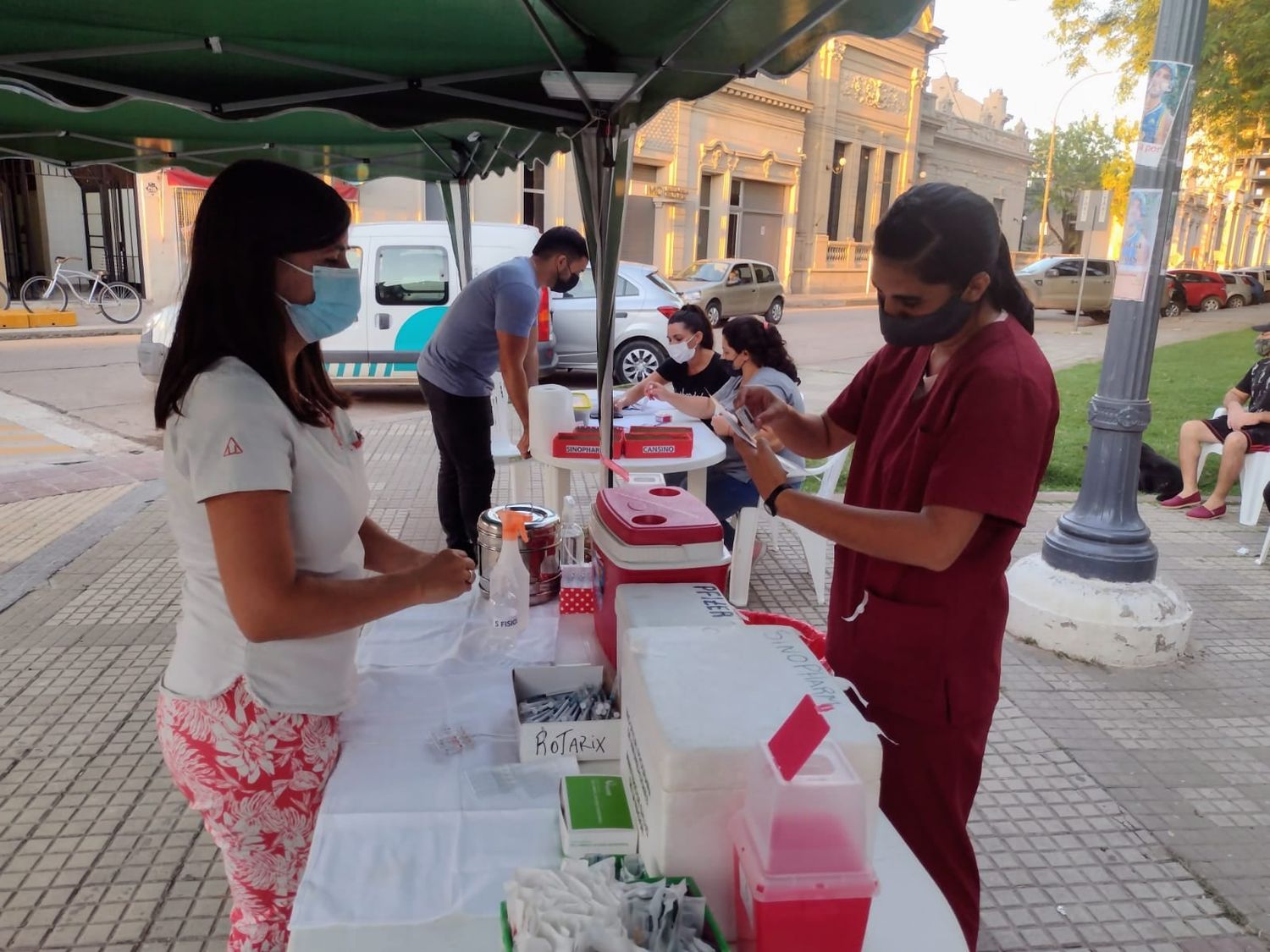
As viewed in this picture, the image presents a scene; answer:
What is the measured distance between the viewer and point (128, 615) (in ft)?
14.6

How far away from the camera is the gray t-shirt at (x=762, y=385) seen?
4336 millimetres

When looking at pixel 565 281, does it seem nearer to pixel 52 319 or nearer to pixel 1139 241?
pixel 1139 241

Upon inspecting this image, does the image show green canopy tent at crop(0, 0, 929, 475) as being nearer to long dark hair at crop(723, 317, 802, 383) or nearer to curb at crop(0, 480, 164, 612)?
long dark hair at crop(723, 317, 802, 383)

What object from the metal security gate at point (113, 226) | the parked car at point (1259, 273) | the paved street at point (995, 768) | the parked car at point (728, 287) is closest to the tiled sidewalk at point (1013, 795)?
the paved street at point (995, 768)

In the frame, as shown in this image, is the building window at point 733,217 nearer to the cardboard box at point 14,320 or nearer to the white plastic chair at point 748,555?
the cardboard box at point 14,320

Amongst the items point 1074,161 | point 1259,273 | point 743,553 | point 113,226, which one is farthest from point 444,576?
point 1074,161

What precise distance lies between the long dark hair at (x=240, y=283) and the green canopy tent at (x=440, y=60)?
978 millimetres

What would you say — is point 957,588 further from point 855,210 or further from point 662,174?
point 855,210

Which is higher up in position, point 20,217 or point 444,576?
point 20,217

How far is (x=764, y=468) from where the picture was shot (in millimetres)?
1938

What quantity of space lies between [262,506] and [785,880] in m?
0.92

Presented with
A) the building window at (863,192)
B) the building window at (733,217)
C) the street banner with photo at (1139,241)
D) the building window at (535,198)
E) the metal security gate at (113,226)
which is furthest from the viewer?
the building window at (863,192)

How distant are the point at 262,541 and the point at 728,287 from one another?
18163 millimetres

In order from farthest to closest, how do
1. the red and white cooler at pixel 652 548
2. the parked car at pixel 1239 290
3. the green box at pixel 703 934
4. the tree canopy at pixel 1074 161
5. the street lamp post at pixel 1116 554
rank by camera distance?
the tree canopy at pixel 1074 161, the parked car at pixel 1239 290, the street lamp post at pixel 1116 554, the red and white cooler at pixel 652 548, the green box at pixel 703 934
